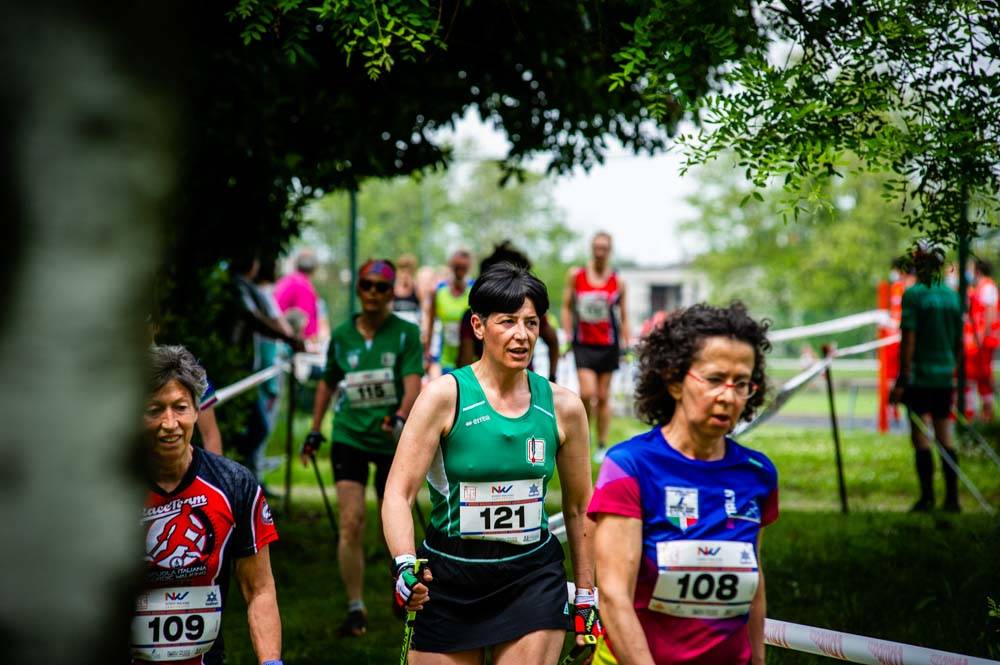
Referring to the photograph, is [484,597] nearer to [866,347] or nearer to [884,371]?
[866,347]

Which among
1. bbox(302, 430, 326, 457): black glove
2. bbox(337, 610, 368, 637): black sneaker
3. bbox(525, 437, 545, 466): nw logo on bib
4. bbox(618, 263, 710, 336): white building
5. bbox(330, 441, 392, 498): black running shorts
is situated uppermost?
bbox(618, 263, 710, 336): white building

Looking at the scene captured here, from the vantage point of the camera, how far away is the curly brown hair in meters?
3.54

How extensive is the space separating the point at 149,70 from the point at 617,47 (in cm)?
537

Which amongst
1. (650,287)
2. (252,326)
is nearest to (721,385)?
(252,326)

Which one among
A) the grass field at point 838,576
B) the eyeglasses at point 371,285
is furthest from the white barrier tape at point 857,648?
the eyeglasses at point 371,285

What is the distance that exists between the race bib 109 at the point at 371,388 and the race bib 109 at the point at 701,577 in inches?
163

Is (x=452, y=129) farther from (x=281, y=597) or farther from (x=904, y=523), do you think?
(x=904, y=523)

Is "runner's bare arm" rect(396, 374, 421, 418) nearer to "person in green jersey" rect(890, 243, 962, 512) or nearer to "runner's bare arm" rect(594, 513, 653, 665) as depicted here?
"runner's bare arm" rect(594, 513, 653, 665)

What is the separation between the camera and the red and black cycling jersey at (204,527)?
11.8 ft

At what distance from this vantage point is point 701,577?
3.32 m

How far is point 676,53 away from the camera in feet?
16.0

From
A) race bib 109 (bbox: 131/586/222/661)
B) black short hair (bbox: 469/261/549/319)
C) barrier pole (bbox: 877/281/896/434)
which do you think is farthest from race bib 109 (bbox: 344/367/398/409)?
barrier pole (bbox: 877/281/896/434)

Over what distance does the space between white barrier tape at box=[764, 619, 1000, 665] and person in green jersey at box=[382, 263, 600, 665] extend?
0.68m

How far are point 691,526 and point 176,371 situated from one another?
1.70 m
